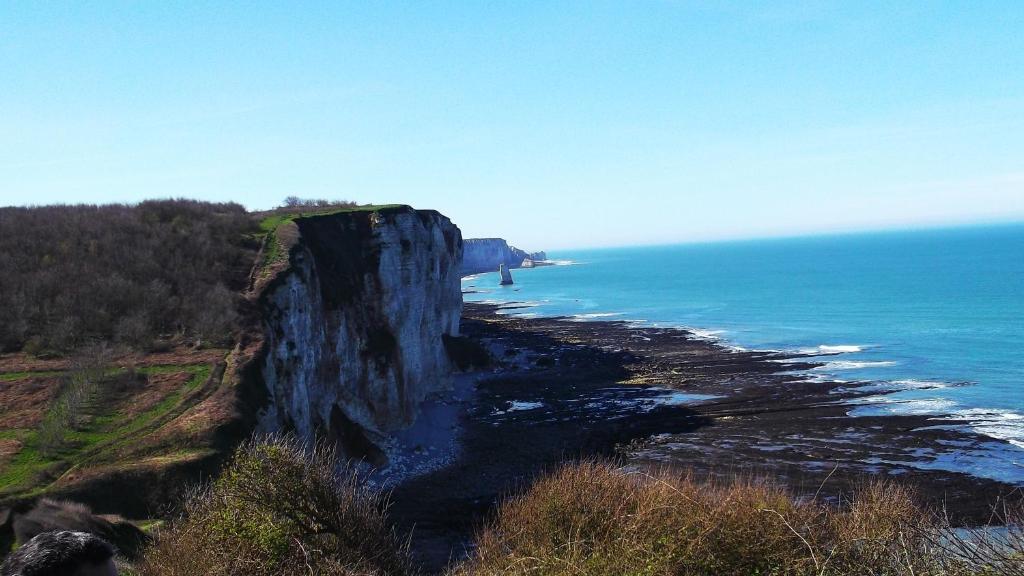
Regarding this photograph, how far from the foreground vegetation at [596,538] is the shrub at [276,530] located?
0.03 m

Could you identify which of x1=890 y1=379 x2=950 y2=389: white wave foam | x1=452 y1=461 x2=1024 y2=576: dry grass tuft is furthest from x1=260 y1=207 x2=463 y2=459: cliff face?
x1=890 y1=379 x2=950 y2=389: white wave foam

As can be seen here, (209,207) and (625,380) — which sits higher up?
(209,207)

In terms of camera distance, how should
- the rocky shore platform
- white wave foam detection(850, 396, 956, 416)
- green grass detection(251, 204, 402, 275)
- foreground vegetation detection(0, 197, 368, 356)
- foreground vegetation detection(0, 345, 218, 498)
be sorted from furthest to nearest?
white wave foam detection(850, 396, 956, 416) < green grass detection(251, 204, 402, 275) < foreground vegetation detection(0, 197, 368, 356) < the rocky shore platform < foreground vegetation detection(0, 345, 218, 498)

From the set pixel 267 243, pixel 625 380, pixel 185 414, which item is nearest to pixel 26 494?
pixel 185 414

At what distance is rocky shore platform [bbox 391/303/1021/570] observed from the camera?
3088 cm

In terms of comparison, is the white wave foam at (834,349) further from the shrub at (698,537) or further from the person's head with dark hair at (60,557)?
the person's head with dark hair at (60,557)

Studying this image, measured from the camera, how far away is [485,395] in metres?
55.8

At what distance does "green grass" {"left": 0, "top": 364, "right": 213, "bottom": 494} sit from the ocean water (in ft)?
127

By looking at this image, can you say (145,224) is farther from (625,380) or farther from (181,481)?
(625,380)

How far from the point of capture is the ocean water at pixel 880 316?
48.5 m

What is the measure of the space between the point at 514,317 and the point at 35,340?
77778 millimetres

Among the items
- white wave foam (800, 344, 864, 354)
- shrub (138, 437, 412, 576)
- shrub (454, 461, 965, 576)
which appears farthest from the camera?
white wave foam (800, 344, 864, 354)

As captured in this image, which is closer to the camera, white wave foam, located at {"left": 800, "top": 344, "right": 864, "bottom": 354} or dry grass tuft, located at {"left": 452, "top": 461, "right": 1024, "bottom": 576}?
dry grass tuft, located at {"left": 452, "top": 461, "right": 1024, "bottom": 576}

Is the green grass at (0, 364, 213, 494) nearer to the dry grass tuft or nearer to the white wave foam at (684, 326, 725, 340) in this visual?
the dry grass tuft
